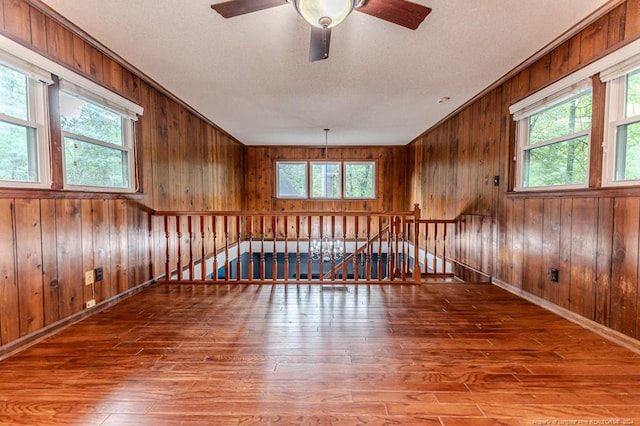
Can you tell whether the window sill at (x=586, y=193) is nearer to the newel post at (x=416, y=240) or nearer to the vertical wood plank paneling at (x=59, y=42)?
the newel post at (x=416, y=240)

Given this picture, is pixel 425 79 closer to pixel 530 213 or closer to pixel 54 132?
pixel 530 213

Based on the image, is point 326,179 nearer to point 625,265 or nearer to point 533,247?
point 533,247

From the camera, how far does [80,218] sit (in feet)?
7.86

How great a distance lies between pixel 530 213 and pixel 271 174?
5589 millimetres

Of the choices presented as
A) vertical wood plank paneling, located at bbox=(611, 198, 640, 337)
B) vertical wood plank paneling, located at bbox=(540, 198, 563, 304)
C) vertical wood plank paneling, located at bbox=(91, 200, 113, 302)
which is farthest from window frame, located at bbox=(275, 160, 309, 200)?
vertical wood plank paneling, located at bbox=(611, 198, 640, 337)

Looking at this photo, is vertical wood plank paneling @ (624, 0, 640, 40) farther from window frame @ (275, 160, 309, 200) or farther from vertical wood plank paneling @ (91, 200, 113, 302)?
window frame @ (275, 160, 309, 200)

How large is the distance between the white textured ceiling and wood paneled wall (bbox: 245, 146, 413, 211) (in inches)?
115

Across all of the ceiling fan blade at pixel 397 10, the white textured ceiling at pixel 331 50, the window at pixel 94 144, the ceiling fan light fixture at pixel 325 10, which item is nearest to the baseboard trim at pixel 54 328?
the window at pixel 94 144

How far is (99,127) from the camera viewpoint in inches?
105

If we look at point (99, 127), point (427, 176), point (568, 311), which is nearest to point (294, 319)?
point (568, 311)

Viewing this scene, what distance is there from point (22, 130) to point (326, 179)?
572 centimetres

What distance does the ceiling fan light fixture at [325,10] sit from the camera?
60.4 inches

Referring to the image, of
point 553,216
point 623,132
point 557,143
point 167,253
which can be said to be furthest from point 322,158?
point 623,132

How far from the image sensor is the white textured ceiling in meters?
2.04
